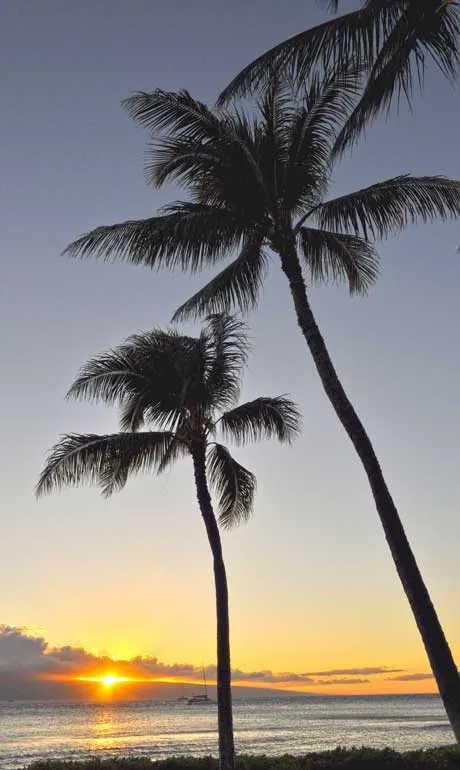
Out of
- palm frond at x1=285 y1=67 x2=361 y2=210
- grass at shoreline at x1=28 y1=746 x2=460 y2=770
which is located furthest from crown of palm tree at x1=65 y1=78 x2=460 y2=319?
grass at shoreline at x1=28 y1=746 x2=460 y2=770

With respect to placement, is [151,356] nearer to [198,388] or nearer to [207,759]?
[198,388]

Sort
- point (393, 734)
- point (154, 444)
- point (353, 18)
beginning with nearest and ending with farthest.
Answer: point (353, 18), point (154, 444), point (393, 734)

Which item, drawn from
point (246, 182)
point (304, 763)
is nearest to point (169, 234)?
point (246, 182)

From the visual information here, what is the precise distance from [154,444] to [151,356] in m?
1.97

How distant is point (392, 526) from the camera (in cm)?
988

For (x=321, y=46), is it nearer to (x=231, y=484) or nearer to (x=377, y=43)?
(x=377, y=43)

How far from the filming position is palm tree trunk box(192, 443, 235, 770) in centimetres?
1469

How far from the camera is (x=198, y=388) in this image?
17.3m

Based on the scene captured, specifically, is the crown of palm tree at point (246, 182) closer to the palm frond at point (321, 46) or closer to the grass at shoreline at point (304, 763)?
the palm frond at point (321, 46)

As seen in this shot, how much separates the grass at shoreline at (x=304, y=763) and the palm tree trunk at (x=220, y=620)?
3262 millimetres

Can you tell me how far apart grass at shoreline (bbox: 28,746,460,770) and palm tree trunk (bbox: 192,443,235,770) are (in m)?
3.26

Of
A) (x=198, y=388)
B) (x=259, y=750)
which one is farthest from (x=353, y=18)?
(x=259, y=750)

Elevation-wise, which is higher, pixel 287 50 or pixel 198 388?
pixel 287 50

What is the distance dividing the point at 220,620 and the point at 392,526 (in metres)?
7.07
